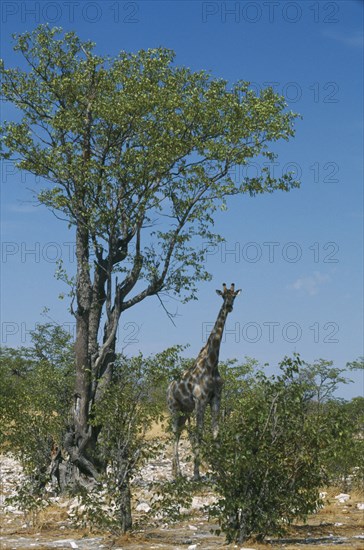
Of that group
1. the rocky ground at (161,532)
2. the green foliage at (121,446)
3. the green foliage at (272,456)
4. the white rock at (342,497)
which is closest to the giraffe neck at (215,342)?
the rocky ground at (161,532)

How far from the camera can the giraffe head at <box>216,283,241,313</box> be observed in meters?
19.5

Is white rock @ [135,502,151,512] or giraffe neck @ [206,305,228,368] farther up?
giraffe neck @ [206,305,228,368]

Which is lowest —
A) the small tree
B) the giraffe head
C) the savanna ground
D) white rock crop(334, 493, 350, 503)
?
the savanna ground

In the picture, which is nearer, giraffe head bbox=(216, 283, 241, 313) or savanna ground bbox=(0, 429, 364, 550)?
savanna ground bbox=(0, 429, 364, 550)

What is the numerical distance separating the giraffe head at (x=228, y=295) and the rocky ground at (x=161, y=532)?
4.45m

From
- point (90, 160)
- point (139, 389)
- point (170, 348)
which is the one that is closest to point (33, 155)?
point (90, 160)

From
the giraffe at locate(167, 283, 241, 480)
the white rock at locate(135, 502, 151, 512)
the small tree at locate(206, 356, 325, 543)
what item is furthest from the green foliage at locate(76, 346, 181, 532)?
the giraffe at locate(167, 283, 241, 480)

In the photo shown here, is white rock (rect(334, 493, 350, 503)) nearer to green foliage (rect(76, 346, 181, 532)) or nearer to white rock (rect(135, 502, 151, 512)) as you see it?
white rock (rect(135, 502, 151, 512))

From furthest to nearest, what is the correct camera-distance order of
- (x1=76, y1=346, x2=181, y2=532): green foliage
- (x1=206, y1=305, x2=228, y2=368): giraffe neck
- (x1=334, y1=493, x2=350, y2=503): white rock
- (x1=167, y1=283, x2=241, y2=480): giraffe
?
(x1=206, y1=305, x2=228, y2=368): giraffe neck < (x1=167, y1=283, x2=241, y2=480): giraffe < (x1=334, y1=493, x2=350, y2=503): white rock < (x1=76, y1=346, x2=181, y2=532): green foliage

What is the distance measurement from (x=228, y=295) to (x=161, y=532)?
7.17m

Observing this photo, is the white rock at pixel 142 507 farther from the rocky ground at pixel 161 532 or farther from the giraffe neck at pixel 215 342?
the giraffe neck at pixel 215 342

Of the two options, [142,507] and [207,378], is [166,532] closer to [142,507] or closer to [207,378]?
[142,507]

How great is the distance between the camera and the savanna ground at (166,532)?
1212 centimetres

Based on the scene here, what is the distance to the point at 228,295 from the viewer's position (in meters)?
19.6
